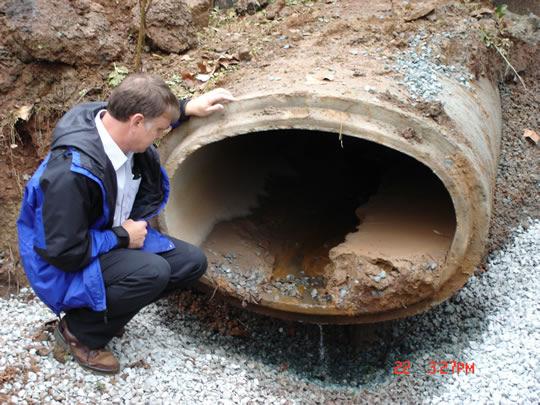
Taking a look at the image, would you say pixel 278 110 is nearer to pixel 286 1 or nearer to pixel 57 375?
pixel 57 375

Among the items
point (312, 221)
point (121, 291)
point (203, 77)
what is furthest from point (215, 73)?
point (121, 291)

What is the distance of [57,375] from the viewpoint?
2848mm

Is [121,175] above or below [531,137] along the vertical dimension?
below

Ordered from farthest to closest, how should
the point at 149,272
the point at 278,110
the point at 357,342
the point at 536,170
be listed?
1. the point at 536,170
2. the point at 357,342
3. the point at 278,110
4. the point at 149,272

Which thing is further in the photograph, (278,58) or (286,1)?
(286,1)

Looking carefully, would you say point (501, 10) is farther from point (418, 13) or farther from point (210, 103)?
point (210, 103)

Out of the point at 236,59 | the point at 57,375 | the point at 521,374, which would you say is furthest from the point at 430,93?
the point at 57,375

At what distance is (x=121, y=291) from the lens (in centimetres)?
277

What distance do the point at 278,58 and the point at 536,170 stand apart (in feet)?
8.68

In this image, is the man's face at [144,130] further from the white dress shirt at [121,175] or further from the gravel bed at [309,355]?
the gravel bed at [309,355]

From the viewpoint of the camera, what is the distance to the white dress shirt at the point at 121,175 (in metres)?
2.62
